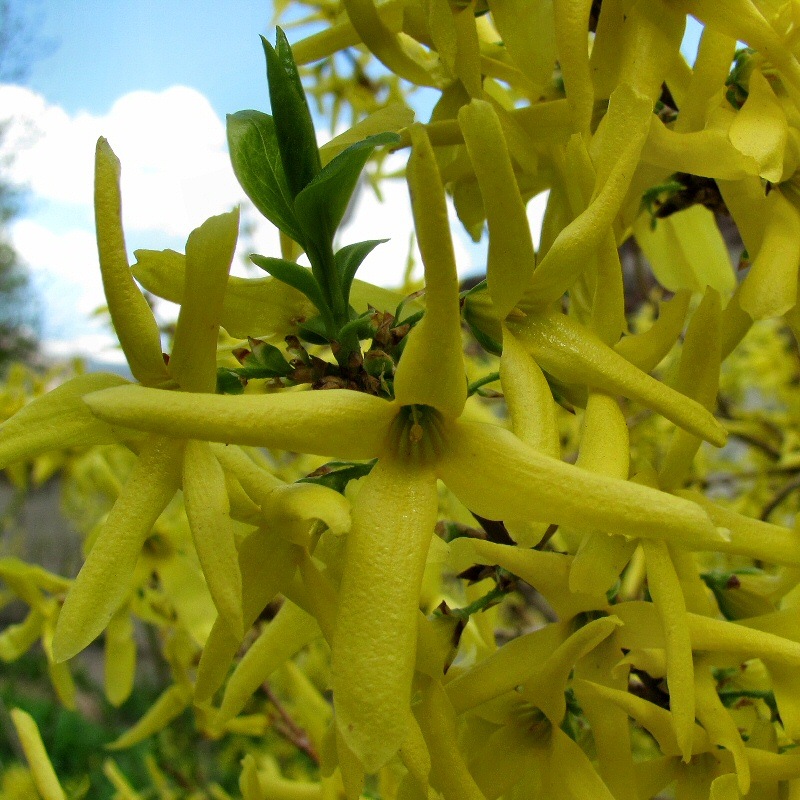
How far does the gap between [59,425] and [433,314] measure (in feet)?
1.22

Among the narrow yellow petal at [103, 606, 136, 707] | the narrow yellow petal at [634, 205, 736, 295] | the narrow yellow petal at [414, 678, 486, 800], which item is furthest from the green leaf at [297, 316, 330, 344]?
the narrow yellow petal at [103, 606, 136, 707]

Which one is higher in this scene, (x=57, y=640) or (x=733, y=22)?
(x=733, y=22)

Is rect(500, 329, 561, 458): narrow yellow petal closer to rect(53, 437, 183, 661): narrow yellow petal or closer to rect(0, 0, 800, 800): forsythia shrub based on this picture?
rect(0, 0, 800, 800): forsythia shrub

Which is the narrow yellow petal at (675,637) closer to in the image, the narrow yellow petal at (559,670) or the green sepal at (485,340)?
the narrow yellow petal at (559,670)

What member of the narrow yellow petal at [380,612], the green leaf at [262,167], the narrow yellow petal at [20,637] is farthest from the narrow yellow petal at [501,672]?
the narrow yellow petal at [20,637]

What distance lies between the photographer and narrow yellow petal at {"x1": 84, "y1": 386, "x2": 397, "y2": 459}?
21.2 inches

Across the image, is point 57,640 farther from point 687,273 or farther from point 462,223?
point 687,273

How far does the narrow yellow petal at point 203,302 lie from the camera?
61cm

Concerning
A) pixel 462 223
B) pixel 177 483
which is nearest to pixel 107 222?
pixel 177 483

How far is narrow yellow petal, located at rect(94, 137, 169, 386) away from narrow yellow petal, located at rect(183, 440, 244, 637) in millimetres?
105

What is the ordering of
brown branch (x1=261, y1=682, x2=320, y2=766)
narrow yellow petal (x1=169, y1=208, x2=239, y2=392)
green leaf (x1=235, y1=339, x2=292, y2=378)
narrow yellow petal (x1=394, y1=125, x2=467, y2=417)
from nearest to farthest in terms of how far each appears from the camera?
narrow yellow petal (x1=394, y1=125, x2=467, y2=417) → narrow yellow petal (x1=169, y1=208, x2=239, y2=392) → green leaf (x1=235, y1=339, x2=292, y2=378) → brown branch (x1=261, y1=682, x2=320, y2=766)

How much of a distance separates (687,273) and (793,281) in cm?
46

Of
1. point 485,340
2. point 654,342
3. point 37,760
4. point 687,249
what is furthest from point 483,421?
point 37,760

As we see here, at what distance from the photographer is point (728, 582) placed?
1035mm
